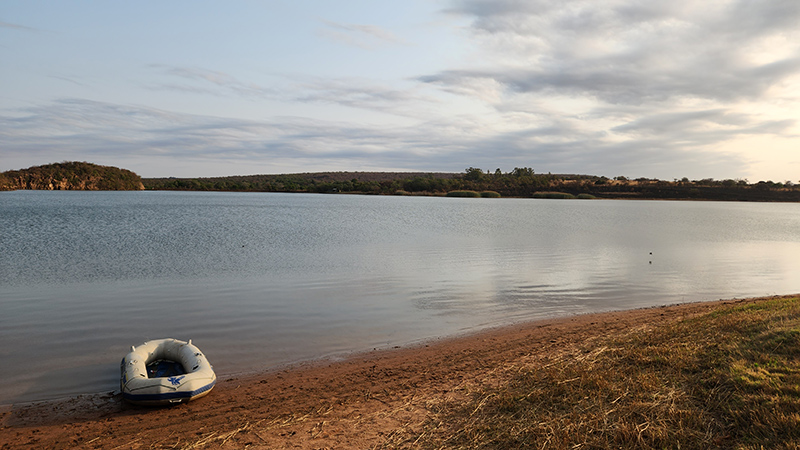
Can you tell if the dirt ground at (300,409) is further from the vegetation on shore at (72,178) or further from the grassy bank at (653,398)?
the vegetation on shore at (72,178)

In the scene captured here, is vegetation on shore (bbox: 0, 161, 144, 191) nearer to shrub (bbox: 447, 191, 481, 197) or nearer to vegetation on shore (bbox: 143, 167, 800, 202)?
vegetation on shore (bbox: 143, 167, 800, 202)

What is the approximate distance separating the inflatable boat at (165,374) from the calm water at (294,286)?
56cm

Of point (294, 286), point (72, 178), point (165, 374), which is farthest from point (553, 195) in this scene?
point (72, 178)

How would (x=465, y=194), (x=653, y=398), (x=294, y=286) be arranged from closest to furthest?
(x=653, y=398) → (x=294, y=286) → (x=465, y=194)

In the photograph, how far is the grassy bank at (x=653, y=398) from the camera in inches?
177

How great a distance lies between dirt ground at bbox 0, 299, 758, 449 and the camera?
207 inches

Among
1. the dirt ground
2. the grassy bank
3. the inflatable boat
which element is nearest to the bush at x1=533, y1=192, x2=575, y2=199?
the dirt ground

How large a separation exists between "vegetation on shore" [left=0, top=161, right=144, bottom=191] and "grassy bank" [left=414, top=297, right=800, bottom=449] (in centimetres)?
13162

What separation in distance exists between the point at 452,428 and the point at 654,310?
27.7ft

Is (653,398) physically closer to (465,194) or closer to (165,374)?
(165,374)

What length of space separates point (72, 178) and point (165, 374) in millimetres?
136988

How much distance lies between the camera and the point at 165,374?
7.37 meters

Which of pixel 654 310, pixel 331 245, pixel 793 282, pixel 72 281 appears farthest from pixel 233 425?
pixel 793 282

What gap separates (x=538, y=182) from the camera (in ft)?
392
